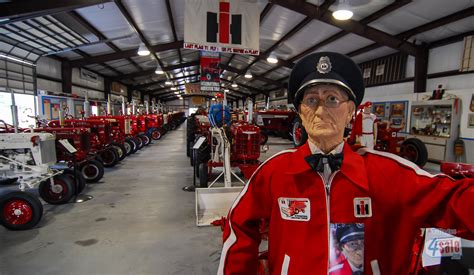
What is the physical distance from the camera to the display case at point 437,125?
291 inches

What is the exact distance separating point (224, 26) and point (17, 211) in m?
5.13

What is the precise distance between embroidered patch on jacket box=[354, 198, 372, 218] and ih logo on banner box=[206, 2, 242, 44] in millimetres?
5926

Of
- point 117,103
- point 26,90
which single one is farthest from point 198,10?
point 117,103

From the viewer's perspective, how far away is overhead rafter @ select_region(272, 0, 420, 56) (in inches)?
298

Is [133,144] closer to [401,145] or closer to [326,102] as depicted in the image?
[401,145]

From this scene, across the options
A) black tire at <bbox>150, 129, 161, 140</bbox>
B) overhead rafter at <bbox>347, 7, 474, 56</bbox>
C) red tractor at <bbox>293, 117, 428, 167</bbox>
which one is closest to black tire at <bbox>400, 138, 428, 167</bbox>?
red tractor at <bbox>293, 117, 428, 167</bbox>

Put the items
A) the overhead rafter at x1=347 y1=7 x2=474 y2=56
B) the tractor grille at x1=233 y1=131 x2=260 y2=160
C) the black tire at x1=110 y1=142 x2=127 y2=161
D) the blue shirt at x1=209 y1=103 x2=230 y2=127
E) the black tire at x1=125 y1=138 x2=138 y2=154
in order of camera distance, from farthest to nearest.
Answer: the black tire at x1=125 y1=138 x2=138 y2=154 < the black tire at x1=110 y1=142 x2=127 y2=161 < the overhead rafter at x1=347 y1=7 x2=474 y2=56 < the tractor grille at x1=233 y1=131 x2=260 y2=160 < the blue shirt at x1=209 y1=103 x2=230 y2=127

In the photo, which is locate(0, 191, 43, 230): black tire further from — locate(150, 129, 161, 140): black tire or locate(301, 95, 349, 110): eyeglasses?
locate(150, 129, 161, 140): black tire

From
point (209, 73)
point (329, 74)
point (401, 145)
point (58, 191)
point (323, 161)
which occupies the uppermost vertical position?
point (209, 73)

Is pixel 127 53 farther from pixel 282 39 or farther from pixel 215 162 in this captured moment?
pixel 215 162

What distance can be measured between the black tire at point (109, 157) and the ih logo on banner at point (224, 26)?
3962 mm

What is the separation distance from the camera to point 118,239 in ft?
10.5

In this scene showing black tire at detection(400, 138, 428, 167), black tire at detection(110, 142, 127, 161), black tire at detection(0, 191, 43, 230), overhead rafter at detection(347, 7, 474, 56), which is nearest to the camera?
black tire at detection(0, 191, 43, 230)

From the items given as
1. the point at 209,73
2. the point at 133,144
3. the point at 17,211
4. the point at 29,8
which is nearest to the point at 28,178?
the point at 17,211
